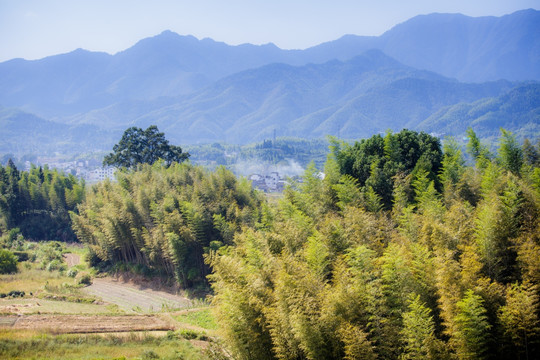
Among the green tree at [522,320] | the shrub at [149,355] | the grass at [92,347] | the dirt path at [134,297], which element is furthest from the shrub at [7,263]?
the green tree at [522,320]

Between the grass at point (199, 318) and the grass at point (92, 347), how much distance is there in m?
2.86

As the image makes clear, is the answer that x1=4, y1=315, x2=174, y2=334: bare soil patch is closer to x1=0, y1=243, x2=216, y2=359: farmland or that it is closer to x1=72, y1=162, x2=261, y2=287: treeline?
x1=0, y1=243, x2=216, y2=359: farmland

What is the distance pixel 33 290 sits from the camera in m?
28.9

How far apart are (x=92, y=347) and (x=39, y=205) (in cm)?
3907

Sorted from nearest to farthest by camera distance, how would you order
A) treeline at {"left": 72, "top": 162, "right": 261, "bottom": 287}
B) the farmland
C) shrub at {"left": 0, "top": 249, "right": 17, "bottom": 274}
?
the farmland → treeline at {"left": 72, "top": 162, "right": 261, "bottom": 287} → shrub at {"left": 0, "top": 249, "right": 17, "bottom": 274}

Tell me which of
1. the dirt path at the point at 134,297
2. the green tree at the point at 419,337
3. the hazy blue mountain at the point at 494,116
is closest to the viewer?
the green tree at the point at 419,337

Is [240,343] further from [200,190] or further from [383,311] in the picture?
[200,190]

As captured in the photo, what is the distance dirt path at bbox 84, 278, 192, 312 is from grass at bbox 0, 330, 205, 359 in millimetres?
7409

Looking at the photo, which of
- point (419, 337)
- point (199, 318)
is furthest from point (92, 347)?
point (419, 337)

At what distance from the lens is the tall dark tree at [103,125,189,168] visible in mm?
51562

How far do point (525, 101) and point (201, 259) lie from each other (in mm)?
176527

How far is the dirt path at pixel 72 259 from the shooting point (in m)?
38.6

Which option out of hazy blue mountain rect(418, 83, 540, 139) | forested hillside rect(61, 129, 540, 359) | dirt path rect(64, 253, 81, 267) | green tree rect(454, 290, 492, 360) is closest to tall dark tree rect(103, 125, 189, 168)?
dirt path rect(64, 253, 81, 267)

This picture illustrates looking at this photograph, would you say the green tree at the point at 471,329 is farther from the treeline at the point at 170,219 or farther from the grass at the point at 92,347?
the treeline at the point at 170,219
